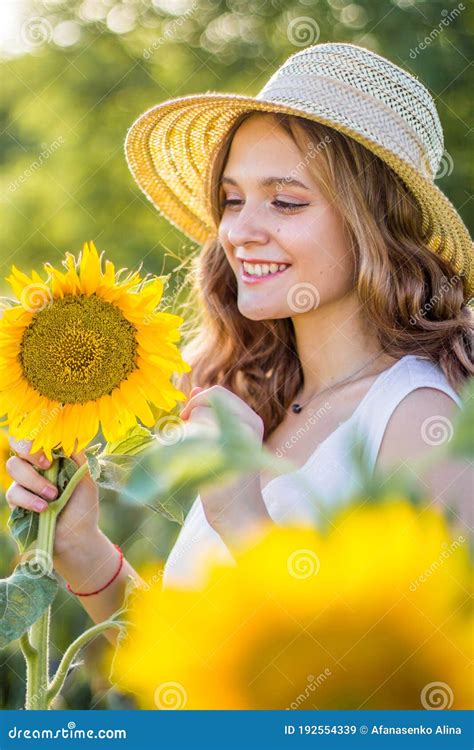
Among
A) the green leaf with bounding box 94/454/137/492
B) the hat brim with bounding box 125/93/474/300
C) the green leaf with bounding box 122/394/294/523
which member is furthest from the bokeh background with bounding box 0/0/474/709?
the green leaf with bounding box 122/394/294/523

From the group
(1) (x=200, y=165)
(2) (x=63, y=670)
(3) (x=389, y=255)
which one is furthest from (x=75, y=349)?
(1) (x=200, y=165)

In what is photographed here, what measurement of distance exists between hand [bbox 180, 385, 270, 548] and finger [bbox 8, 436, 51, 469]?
10 centimetres

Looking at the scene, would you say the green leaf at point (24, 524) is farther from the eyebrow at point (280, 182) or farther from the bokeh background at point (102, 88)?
the bokeh background at point (102, 88)

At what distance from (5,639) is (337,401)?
803 mm

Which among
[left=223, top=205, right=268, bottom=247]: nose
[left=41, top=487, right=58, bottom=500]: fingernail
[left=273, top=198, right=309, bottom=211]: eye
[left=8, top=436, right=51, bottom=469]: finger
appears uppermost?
[left=273, top=198, right=309, bottom=211]: eye

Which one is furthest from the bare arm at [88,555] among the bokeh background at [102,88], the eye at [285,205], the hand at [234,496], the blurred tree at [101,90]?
the blurred tree at [101,90]

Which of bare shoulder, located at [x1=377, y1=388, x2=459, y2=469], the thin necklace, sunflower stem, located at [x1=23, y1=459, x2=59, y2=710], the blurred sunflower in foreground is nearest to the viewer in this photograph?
the blurred sunflower in foreground

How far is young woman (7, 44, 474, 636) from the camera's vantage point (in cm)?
116

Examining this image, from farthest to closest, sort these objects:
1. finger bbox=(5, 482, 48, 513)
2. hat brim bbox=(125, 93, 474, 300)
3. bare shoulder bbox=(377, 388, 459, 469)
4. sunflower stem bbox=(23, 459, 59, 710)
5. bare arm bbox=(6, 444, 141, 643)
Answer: hat brim bbox=(125, 93, 474, 300)
bare shoulder bbox=(377, 388, 459, 469)
bare arm bbox=(6, 444, 141, 643)
finger bbox=(5, 482, 48, 513)
sunflower stem bbox=(23, 459, 59, 710)

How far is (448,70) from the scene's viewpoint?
223 centimetres

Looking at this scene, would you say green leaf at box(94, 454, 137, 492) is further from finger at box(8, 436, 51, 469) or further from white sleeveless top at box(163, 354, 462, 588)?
white sleeveless top at box(163, 354, 462, 588)

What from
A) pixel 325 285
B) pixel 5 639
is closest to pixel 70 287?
pixel 5 639

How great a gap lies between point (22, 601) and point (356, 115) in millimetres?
780

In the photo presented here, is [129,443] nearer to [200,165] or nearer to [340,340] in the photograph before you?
[340,340]
